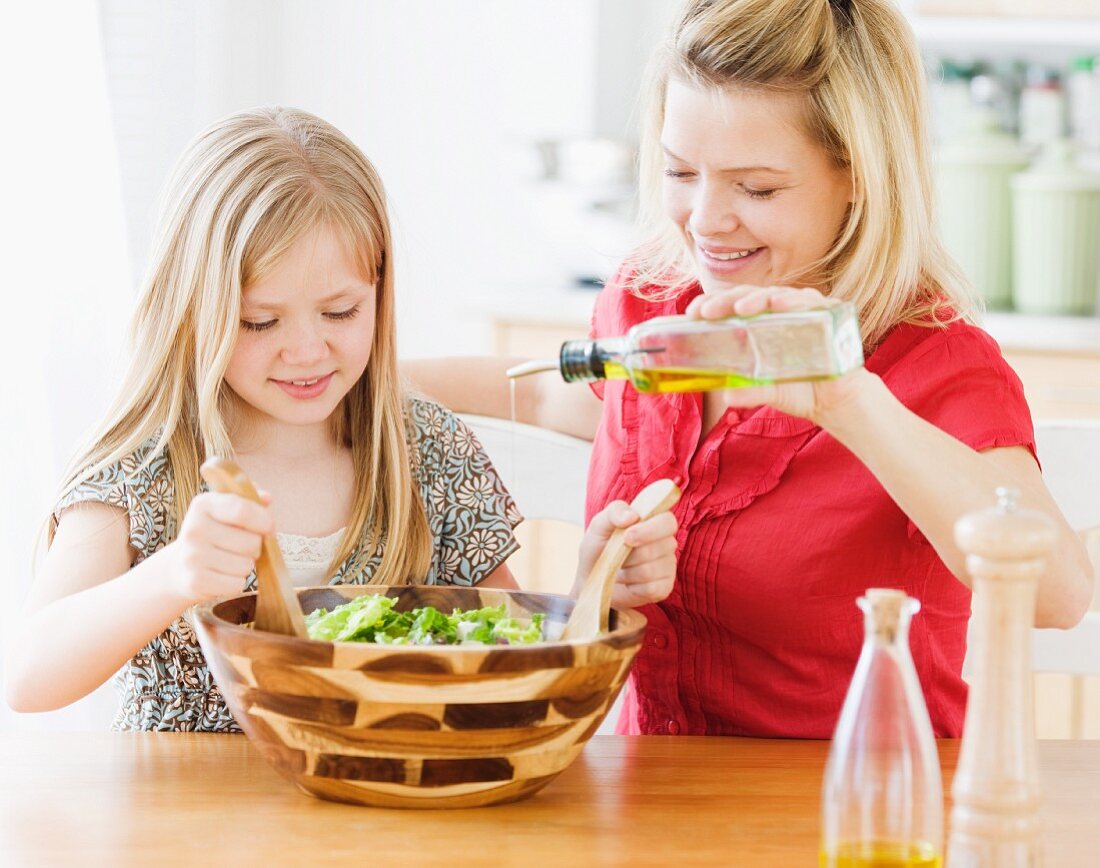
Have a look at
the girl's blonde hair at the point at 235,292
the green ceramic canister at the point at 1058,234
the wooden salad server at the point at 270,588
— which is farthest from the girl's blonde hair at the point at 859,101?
the green ceramic canister at the point at 1058,234

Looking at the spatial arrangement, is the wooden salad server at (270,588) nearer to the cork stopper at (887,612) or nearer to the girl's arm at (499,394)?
the cork stopper at (887,612)

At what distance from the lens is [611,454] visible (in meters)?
1.54

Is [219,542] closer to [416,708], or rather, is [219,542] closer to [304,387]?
[416,708]

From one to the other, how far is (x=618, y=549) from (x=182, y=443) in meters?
0.50

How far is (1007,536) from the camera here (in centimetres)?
77

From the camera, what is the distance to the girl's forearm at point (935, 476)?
3.72ft

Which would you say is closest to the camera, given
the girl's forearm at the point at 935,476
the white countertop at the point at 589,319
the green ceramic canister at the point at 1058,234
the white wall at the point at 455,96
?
the girl's forearm at the point at 935,476

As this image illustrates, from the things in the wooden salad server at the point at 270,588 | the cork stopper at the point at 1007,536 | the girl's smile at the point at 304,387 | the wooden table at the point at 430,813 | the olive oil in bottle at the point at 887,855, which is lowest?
the wooden table at the point at 430,813

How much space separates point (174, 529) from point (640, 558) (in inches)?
17.8

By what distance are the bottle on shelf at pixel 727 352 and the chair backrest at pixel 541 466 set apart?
573mm

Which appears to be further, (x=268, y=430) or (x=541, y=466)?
(x=541, y=466)

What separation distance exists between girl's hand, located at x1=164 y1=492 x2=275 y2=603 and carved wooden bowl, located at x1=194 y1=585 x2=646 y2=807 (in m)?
0.06

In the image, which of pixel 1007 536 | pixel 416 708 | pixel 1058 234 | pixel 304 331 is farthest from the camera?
pixel 1058 234

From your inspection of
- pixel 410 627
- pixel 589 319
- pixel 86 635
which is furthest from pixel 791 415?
pixel 589 319
